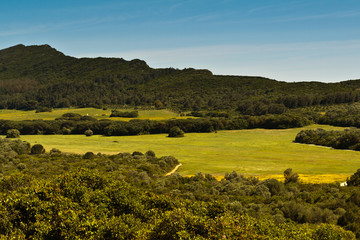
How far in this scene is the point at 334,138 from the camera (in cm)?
8381

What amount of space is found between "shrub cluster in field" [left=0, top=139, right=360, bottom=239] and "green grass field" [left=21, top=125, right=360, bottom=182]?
14.7 meters

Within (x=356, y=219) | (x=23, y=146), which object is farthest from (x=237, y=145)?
(x=356, y=219)

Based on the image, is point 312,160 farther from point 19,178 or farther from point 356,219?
point 19,178

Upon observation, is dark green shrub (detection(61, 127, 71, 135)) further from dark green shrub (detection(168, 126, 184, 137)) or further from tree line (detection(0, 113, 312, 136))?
dark green shrub (detection(168, 126, 184, 137))

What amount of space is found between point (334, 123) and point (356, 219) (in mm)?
100469

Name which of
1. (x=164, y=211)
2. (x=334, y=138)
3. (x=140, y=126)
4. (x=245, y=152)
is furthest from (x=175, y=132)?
(x=164, y=211)

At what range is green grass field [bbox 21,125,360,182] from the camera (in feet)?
183

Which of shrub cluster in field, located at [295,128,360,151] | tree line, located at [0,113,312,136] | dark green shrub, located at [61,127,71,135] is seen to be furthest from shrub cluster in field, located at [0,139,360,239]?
dark green shrub, located at [61,127,71,135]

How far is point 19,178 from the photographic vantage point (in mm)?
29469

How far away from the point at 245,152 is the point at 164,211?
195ft

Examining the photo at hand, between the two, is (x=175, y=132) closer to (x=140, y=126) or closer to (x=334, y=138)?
(x=140, y=126)

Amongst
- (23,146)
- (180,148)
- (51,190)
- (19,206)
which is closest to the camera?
(19,206)

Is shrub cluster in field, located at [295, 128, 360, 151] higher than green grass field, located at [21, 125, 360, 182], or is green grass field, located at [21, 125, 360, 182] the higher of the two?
shrub cluster in field, located at [295, 128, 360, 151]

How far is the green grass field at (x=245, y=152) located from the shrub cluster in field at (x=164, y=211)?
48.1ft
